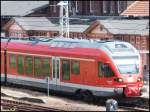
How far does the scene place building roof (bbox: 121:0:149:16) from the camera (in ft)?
143

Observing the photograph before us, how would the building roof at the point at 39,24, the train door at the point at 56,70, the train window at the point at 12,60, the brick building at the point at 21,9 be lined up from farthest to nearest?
the brick building at the point at 21,9 → the building roof at the point at 39,24 → the train window at the point at 12,60 → the train door at the point at 56,70

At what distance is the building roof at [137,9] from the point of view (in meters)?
43.7

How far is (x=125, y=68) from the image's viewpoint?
2273cm

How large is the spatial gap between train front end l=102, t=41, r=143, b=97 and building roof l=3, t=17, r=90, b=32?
17023mm

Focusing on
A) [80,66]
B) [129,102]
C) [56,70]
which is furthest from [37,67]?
[129,102]

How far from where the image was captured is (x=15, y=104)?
23.2m

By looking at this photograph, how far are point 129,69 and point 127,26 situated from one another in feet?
49.6

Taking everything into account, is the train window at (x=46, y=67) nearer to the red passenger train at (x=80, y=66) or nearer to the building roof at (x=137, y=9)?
the red passenger train at (x=80, y=66)

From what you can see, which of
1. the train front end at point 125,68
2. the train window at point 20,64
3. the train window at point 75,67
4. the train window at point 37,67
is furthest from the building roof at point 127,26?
the train front end at point 125,68

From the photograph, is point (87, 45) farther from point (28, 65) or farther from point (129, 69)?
point (28, 65)

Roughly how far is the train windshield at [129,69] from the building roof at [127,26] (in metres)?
12.3

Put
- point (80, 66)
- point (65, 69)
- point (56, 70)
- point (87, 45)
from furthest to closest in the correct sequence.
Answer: point (56, 70), point (65, 69), point (87, 45), point (80, 66)

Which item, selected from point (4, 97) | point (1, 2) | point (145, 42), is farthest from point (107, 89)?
point (1, 2)

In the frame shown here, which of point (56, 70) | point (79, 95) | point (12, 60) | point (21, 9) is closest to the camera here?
point (79, 95)
